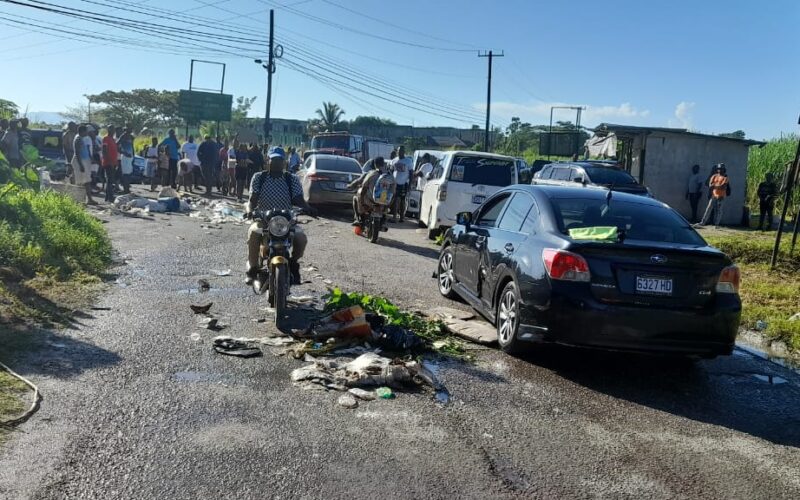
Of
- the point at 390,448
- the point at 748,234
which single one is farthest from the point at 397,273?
the point at 748,234

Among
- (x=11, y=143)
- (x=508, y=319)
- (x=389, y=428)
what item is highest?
(x=11, y=143)

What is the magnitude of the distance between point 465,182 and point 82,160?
31.7 feet

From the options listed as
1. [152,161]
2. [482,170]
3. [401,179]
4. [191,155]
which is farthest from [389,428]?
[152,161]

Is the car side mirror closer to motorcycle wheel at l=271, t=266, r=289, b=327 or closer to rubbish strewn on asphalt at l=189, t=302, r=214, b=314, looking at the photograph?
motorcycle wheel at l=271, t=266, r=289, b=327

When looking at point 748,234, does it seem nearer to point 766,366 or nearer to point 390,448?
point 766,366

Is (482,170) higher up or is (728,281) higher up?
(482,170)

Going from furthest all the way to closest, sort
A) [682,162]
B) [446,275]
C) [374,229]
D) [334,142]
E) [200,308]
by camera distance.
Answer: [334,142], [682,162], [374,229], [446,275], [200,308]

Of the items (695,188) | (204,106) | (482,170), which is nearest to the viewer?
(482,170)

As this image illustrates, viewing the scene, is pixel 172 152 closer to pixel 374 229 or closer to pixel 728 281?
pixel 374 229

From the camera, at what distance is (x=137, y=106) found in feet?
226

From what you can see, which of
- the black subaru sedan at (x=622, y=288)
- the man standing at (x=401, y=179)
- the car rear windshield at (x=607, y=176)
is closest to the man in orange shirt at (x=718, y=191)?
the car rear windshield at (x=607, y=176)

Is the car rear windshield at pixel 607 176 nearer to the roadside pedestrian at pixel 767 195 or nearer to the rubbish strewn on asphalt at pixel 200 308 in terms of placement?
the roadside pedestrian at pixel 767 195

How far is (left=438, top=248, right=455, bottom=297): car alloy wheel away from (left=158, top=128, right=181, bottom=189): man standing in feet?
57.0

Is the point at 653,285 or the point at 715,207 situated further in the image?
the point at 715,207
